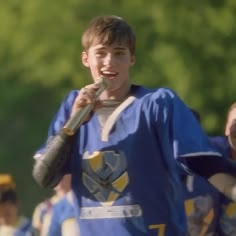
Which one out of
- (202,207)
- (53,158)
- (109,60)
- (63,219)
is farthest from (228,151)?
(63,219)

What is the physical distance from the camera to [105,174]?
7051mm

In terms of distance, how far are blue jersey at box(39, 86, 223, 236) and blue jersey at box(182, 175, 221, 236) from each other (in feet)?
5.36

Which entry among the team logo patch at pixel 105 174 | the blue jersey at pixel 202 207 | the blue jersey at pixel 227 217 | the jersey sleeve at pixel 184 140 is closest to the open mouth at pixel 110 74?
the jersey sleeve at pixel 184 140

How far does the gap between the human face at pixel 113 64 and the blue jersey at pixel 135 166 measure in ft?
0.25

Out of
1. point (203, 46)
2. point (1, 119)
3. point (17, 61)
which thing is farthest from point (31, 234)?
point (1, 119)

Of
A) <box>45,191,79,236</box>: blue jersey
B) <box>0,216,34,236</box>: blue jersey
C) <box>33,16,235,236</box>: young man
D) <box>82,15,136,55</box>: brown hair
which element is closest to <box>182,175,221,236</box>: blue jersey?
<box>45,191,79,236</box>: blue jersey

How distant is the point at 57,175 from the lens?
23.2ft

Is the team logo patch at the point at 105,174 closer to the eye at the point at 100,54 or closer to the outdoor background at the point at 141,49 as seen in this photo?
the eye at the point at 100,54

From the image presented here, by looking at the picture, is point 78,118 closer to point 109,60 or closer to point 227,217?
point 109,60

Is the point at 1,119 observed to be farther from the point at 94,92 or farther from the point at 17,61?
the point at 94,92

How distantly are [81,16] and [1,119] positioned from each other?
9.54 feet

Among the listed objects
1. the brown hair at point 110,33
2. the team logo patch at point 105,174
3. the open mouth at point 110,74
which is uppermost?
the brown hair at point 110,33

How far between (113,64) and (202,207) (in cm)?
195

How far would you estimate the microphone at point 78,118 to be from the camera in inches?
270
